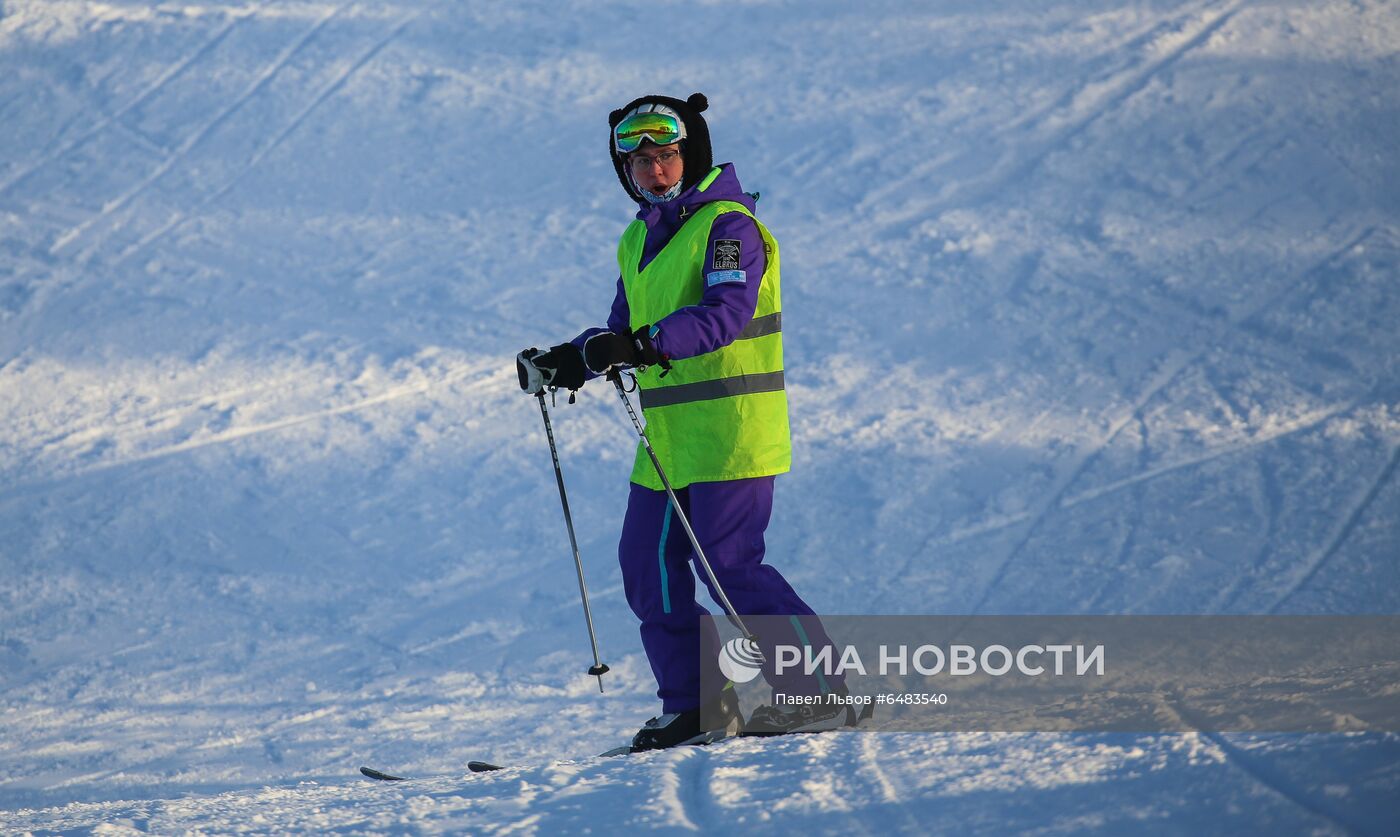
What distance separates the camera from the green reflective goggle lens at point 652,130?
343cm

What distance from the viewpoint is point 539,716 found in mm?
4859

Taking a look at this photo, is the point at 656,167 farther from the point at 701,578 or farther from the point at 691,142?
the point at 701,578

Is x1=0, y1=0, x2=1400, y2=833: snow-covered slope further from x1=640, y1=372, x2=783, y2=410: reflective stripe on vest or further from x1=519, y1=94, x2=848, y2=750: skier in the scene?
x1=640, y1=372, x2=783, y2=410: reflective stripe on vest

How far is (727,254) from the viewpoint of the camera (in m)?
3.25

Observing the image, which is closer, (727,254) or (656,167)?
(727,254)

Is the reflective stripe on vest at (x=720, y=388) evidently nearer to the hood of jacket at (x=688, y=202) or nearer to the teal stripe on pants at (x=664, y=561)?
the teal stripe on pants at (x=664, y=561)

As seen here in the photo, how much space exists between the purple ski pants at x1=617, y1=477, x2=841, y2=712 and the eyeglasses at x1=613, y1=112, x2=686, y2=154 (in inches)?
34.4

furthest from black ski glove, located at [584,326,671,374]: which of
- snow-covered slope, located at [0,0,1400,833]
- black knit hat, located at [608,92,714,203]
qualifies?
snow-covered slope, located at [0,0,1400,833]

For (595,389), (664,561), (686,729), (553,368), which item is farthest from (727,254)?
(595,389)

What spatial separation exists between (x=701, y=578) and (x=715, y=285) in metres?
0.75

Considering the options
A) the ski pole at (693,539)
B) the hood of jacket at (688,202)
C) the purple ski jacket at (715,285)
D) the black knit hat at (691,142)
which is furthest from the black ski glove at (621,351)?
the black knit hat at (691,142)

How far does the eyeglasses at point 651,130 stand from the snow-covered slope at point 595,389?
1.49m

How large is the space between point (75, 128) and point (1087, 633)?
306 inches

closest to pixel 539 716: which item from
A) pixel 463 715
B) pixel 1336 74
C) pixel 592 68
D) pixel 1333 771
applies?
pixel 463 715
